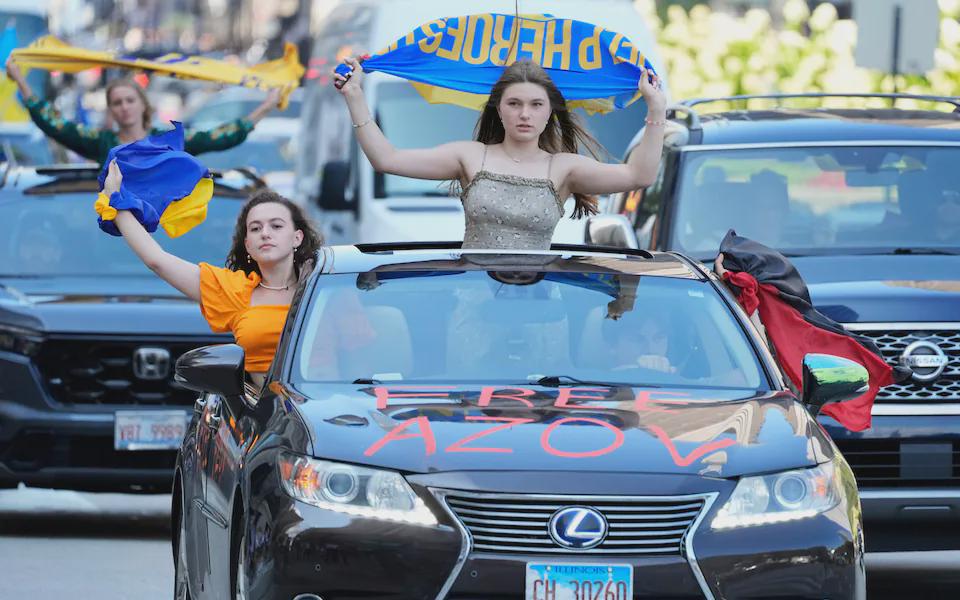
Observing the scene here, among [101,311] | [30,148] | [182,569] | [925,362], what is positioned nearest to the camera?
[182,569]

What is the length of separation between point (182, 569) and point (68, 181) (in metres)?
5.51

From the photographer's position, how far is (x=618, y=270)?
7395 millimetres

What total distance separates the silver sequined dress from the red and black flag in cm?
69

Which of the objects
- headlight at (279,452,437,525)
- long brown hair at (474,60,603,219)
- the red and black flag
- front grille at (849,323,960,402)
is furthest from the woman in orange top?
front grille at (849,323,960,402)

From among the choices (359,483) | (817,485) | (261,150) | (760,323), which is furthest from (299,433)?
(261,150)

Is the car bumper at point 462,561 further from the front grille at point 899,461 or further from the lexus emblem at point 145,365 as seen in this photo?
the lexus emblem at point 145,365

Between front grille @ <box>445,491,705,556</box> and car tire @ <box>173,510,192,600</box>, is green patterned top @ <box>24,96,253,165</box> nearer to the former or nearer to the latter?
car tire @ <box>173,510,192,600</box>

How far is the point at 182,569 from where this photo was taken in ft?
24.9

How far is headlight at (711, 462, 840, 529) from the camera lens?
597 cm

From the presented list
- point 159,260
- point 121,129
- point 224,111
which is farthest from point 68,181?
point 224,111

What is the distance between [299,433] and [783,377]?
1.63 meters

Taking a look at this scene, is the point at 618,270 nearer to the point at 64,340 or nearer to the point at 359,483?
the point at 359,483

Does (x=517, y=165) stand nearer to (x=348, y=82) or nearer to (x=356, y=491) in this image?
(x=348, y=82)

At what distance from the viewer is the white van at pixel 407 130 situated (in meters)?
14.4
